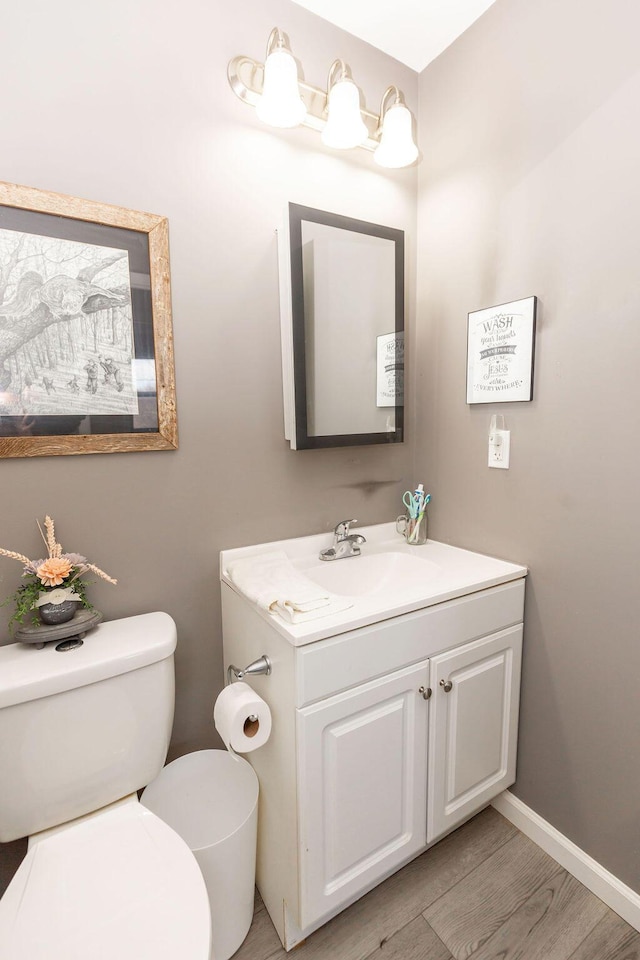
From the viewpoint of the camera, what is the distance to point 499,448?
1.42 meters

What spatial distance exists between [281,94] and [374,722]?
5.34 feet

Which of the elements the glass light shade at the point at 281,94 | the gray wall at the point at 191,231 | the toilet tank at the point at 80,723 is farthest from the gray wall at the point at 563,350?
the toilet tank at the point at 80,723

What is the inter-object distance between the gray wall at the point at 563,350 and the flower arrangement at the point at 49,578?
3.91ft

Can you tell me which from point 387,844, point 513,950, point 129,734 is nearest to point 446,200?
point 129,734

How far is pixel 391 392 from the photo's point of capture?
5.11 ft

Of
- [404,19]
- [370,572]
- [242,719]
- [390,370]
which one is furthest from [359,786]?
[404,19]

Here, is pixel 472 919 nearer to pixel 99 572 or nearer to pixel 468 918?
pixel 468 918

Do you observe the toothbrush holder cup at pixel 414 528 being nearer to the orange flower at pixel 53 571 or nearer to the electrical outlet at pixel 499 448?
the electrical outlet at pixel 499 448

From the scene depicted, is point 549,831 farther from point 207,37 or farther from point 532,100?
point 207,37

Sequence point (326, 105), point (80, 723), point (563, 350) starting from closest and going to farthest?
point (80, 723), point (563, 350), point (326, 105)

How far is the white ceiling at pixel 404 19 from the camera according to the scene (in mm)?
1341

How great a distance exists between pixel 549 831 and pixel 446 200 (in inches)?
79.3

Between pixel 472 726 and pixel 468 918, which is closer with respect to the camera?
pixel 468 918

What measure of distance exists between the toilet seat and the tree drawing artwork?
37.5 inches
